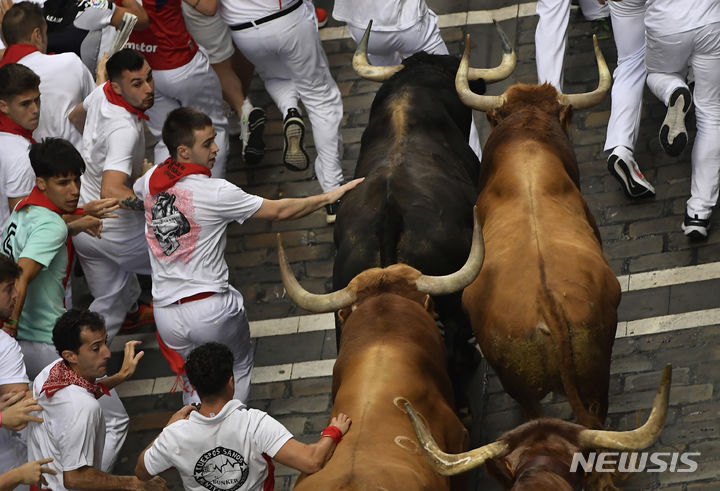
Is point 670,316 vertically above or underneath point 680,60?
underneath

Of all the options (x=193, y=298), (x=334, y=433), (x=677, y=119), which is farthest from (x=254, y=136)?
(x=334, y=433)

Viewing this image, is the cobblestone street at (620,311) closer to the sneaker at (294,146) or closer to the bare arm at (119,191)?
the sneaker at (294,146)

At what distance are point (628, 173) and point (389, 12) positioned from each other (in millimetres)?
2353

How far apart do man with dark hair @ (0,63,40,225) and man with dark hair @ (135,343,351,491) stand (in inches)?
116

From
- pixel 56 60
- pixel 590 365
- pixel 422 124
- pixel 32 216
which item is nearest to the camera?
pixel 590 365

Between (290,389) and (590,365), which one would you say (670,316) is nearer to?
(590,365)

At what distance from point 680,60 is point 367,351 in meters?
3.91

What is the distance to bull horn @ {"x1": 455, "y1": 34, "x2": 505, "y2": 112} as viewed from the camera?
846cm

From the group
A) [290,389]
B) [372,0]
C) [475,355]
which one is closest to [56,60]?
[372,0]

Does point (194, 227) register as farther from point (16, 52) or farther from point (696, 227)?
point (696, 227)

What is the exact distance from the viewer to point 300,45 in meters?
9.81

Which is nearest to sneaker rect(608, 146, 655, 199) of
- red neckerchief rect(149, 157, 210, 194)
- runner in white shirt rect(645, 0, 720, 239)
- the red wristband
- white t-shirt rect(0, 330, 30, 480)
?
runner in white shirt rect(645, 0, 720, 239)

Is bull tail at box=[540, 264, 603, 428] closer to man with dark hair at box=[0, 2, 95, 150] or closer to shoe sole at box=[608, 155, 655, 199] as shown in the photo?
shoe sole at box=[608, 155, 655, 199]

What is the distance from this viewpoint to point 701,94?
9.02 m
